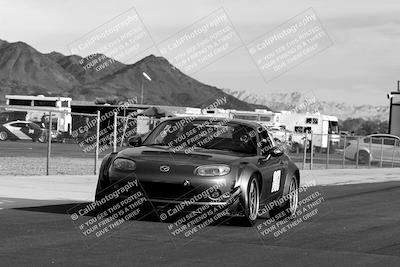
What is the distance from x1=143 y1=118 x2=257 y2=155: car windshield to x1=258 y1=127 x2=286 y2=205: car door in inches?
7.8

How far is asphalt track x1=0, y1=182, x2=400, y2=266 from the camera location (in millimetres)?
7465

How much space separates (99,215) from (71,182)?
653 cm

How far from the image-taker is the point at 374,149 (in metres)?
37.4

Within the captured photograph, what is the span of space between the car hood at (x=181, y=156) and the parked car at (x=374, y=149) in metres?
26.2

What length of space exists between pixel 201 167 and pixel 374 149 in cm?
2850

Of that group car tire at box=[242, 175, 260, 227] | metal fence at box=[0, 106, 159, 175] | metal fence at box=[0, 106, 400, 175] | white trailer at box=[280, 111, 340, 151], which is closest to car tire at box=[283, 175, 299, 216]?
car tire at box=[242, 175, 260, 227]

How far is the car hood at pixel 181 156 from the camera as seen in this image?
10164mm

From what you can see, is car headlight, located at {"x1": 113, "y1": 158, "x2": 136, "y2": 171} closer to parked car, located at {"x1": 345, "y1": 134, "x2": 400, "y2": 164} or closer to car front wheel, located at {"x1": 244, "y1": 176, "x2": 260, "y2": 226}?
car front wheel, located at {"x1": 244, "y1": 176, "x2": 260, "y2": 226}

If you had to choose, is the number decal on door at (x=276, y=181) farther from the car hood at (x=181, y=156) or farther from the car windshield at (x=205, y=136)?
the car hood at (x=181, y=156)

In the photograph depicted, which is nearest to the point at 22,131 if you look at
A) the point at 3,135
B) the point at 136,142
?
the point at 3,135

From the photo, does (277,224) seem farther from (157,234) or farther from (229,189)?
(157,234)

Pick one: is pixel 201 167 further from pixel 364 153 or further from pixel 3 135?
pixel 364 153

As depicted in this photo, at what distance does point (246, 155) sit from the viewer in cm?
1080

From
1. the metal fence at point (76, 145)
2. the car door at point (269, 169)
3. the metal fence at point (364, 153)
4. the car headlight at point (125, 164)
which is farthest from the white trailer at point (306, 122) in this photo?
the car headlight at point (125, 164)
